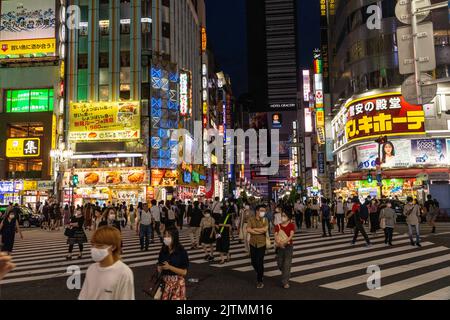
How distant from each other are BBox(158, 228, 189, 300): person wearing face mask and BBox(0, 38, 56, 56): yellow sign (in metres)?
46.6

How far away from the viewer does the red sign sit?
3842cm

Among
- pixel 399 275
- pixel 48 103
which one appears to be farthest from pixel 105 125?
pixel 399 275

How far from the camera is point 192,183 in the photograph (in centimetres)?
5812

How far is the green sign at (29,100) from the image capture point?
4736 cm

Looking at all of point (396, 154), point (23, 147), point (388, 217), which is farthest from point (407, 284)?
point (23, 147)

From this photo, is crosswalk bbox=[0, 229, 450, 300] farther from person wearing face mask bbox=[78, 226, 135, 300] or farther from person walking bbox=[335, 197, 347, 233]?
person wearing face mask bbox=[78, 226, 135, 300]

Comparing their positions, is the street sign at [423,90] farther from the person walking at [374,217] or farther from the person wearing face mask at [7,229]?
the person walking at [374,217]

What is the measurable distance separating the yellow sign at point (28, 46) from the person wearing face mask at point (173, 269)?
153ft

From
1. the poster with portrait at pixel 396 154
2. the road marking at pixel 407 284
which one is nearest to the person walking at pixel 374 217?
the road marking at pixel 407 284

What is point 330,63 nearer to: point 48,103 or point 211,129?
point 211,129

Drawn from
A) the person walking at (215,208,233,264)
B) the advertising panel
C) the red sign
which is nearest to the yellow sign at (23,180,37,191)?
the advertising panel

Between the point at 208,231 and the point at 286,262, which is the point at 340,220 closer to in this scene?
the point at 208,231

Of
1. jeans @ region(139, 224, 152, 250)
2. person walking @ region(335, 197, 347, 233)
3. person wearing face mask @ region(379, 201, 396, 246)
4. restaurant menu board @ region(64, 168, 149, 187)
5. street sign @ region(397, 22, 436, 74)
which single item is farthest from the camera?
restaurant menu board @ region(64, 168, 149, 187)
